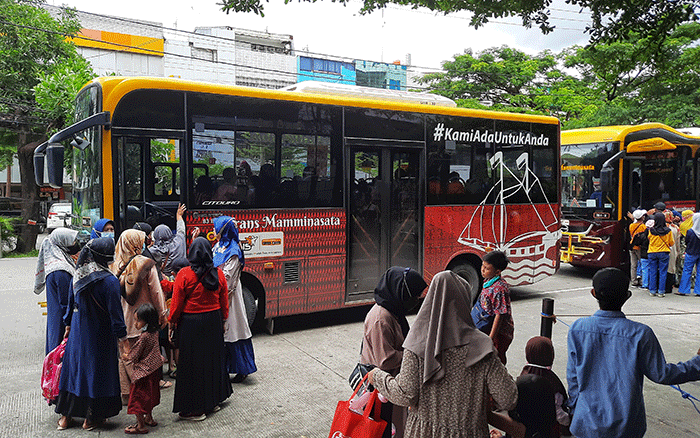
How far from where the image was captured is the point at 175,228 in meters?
6.84

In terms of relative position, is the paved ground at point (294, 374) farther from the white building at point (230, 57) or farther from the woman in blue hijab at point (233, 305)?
the white building at point (230, 57)

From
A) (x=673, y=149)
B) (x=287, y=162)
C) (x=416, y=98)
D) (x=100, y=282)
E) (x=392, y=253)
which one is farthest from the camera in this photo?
(x=673, y=149)

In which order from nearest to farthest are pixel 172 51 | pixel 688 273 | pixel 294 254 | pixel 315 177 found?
pixel 294 254 → pixel 315 177 → pixel 688 273 → pixel 172 51

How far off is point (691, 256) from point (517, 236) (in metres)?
4.11

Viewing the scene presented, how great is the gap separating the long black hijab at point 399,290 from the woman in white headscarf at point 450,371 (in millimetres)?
696

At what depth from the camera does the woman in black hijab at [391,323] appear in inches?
131

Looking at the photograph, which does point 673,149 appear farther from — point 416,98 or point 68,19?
point 68,19

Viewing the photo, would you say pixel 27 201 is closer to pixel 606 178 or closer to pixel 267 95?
pixel 267 95

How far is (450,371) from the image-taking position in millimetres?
2559

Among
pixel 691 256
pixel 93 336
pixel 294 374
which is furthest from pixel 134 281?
pixel 691 256

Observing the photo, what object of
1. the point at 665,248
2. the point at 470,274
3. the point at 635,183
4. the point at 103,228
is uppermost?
the point at 635,183

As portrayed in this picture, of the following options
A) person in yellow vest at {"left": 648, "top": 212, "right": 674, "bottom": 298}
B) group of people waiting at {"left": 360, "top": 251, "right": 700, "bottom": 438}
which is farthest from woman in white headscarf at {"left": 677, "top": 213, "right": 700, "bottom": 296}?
group of people waiting at {"left": 360, "top": 251, "right": 700, "bottom": 438}

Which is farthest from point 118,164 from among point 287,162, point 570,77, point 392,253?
point 570,77

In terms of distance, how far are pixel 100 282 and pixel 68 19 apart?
17793 millimetres
